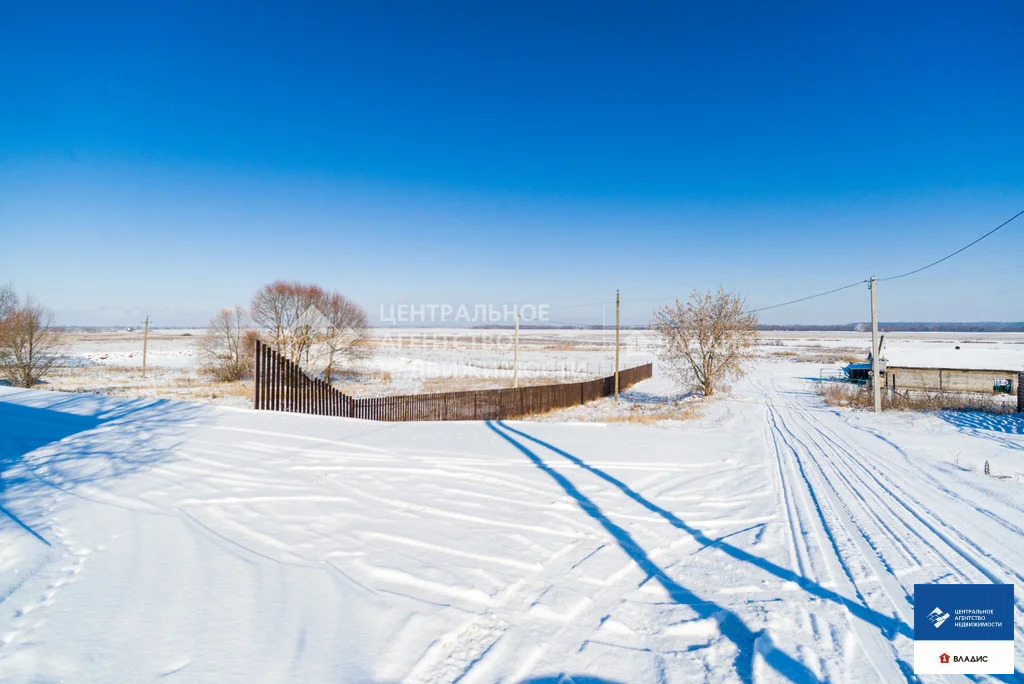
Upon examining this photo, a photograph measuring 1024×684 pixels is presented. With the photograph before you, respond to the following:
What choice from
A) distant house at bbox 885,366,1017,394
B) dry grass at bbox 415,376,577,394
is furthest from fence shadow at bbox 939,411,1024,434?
dry grass at bbox 415,376,577,394

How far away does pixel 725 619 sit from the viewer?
325 cm

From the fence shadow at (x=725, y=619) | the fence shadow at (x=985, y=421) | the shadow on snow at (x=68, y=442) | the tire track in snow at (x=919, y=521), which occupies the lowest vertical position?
the tire track in snow at (x=919, y=521)

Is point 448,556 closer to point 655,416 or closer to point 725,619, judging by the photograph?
point 725,619

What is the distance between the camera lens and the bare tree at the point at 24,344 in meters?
19.2

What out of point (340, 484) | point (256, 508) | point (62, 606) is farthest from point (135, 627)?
→ point (340, 484)

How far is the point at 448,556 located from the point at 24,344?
26.2m

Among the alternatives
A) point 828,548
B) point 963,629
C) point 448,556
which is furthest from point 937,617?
point 448,556

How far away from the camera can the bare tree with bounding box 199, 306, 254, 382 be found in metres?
28.4

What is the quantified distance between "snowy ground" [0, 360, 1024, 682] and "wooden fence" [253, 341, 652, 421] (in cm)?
274

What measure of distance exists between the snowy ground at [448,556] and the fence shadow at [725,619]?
20 millimetres

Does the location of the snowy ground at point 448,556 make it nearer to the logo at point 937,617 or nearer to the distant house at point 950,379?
the logo at point 937,617

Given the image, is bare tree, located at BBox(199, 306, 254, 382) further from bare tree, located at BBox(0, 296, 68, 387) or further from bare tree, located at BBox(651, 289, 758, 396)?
bare tree, located at BBox(651, 289, 758, 396)

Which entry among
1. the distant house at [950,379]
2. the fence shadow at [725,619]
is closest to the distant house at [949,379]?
the distant house at [950,379]

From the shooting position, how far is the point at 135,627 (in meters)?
2.63
